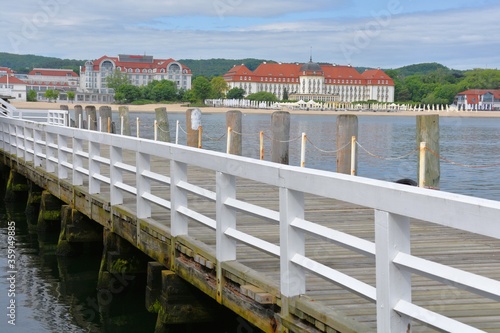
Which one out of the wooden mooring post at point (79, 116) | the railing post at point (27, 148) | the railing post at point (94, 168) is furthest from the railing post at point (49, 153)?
the wooden mooring post at point (79, 116)

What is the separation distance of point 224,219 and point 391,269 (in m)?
2.64

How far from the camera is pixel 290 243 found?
5539 millimetres

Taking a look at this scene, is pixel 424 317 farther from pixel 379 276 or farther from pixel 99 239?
pixel 99 239

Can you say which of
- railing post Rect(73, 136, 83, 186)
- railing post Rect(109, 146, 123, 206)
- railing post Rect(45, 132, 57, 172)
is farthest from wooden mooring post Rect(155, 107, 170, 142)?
railing post Rect(109, 146, 123, 206)

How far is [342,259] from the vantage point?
6.73 metres

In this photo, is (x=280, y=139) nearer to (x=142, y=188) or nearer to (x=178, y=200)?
(x=142, y=188)

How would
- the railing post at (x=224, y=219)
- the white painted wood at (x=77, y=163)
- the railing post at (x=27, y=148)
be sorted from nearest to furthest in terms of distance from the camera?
1. the railing post at (x=224, y=219)
2. the white painted wood at (x=77, y=163)
3. the railing post at (x=27, y=148)

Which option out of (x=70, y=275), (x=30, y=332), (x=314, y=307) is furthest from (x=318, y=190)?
(x=70, y=275)

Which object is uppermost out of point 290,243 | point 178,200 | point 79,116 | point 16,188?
point 290,243

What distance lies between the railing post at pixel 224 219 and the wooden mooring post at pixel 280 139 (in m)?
10.0

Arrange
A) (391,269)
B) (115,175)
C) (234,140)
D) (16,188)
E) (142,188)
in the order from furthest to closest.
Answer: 1. (16,188)
2. (234,140)
3. (115,175)
4. (142,188)
5. (391,269)

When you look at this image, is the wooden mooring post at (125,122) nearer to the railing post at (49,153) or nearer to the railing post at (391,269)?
the railing post at (49,153)

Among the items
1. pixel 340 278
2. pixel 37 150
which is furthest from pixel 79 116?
pixel 340 278

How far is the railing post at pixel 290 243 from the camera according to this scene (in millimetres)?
5520
